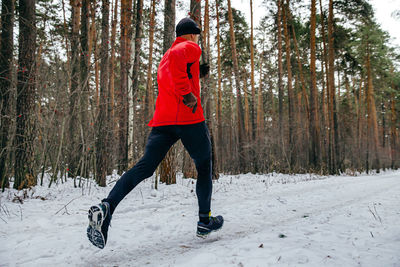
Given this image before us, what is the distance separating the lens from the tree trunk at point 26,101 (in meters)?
5.07

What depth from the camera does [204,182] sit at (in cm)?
231

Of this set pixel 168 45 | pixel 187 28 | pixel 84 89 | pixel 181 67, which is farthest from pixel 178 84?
pixel 84 89

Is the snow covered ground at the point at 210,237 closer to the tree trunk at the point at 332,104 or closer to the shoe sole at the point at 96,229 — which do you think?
the shoe sole at the point at 96,229

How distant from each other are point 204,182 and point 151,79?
10.0 m

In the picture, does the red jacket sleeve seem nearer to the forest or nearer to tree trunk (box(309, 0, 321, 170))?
the forest

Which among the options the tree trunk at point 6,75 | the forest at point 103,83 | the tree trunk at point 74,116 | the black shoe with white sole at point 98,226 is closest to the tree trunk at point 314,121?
the forest at point 103,83

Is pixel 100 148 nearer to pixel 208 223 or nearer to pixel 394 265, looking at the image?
pixel 208 223

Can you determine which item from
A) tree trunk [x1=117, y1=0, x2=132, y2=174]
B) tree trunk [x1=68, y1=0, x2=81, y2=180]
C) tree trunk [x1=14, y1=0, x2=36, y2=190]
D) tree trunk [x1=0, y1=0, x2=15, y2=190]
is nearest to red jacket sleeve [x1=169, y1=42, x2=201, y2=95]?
tree trunk [x1=68, y1=0, x2=81, y2=180]

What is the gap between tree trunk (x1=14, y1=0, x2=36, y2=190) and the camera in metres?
Answer: 5.07

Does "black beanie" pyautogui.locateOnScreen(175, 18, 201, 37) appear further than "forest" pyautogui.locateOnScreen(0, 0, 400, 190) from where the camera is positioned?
No

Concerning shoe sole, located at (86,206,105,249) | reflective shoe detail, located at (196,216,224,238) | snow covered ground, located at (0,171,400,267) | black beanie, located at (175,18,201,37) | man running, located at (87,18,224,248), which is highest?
black beanie, located at (175,18,201,37)

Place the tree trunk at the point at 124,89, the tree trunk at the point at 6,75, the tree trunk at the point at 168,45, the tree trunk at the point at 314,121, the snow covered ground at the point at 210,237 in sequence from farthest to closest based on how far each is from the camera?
the tree trunk at the point at 314,121, the tree trunk at the point at 124,89, the tree trunk at the point at 168,45, the tree trunk at the point at 6,75, the snow covered ground at the point at 210,237

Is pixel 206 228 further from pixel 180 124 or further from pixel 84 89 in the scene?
pixel 84 89

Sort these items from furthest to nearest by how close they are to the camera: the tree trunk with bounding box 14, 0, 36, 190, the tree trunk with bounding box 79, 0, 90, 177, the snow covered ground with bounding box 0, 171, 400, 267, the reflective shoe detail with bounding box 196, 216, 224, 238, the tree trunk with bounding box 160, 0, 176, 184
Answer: the tree trunk with bounding box 160, 0, 176, 184 < the tree trunk with bounding box 79, 0, 90, 177 < the tree trunk with bounding box 14, 0, 36, 190 < the reflective shoe detail with bounding box 196, 216, 224, 238 < the snow covered ground with bounding box 0, 171, 400, 267
